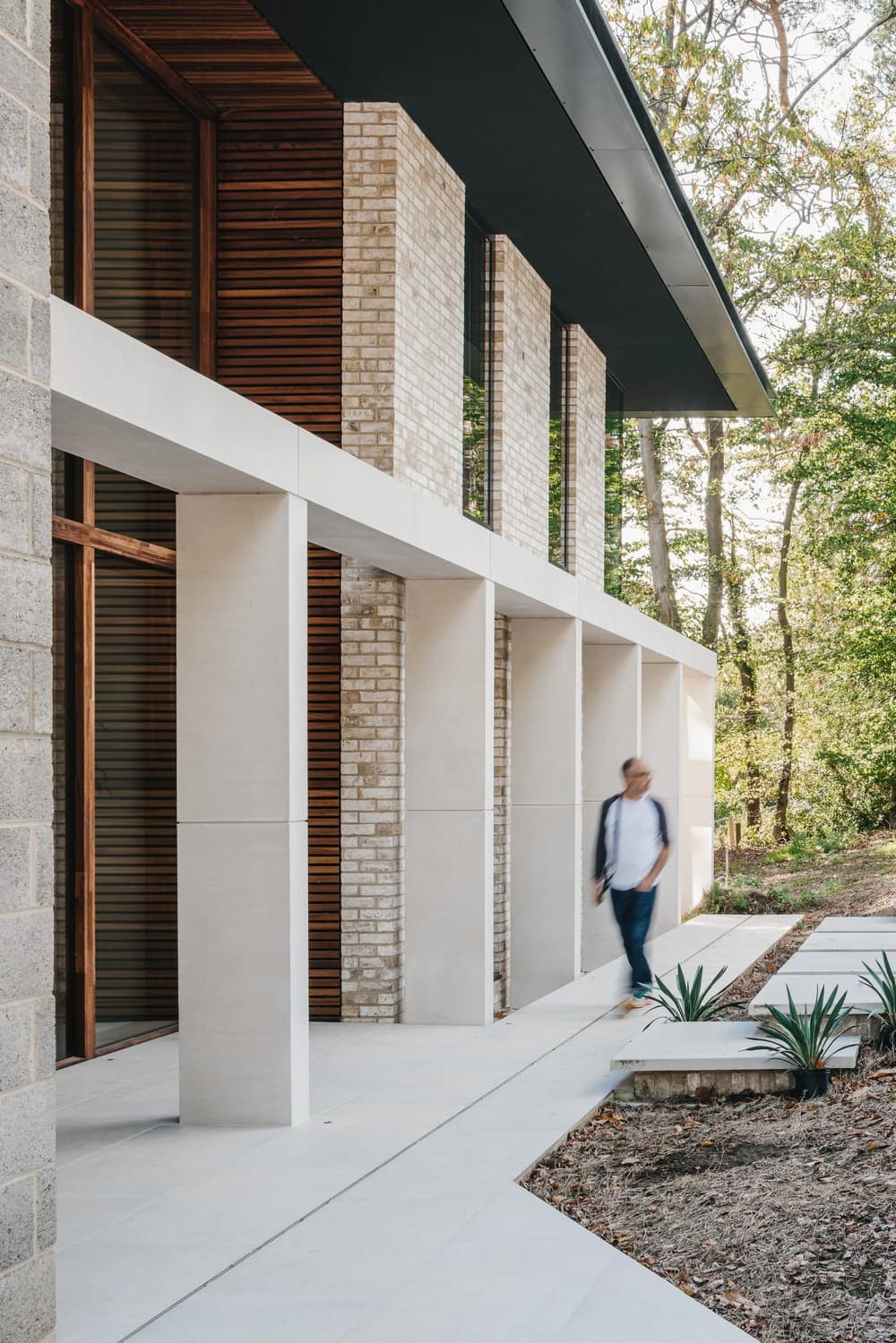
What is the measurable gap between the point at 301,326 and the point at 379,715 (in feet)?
9.35

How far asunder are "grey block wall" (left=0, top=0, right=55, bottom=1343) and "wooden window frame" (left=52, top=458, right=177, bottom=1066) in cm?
533

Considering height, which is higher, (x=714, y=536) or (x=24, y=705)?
(x=714, y=536)

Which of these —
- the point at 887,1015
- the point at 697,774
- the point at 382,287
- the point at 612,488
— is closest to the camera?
the point at 887,1015

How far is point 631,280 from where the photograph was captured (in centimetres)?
1466

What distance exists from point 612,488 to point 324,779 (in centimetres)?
858

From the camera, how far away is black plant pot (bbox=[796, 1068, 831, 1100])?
7688mm

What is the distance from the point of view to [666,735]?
18953 mm

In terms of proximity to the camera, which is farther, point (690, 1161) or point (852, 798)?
point (852, 798)

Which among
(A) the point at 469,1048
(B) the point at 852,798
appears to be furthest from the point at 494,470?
(B) the point at 852,798

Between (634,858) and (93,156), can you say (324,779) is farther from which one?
(93,156)

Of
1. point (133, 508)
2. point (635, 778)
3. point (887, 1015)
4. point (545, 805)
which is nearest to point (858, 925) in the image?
point (545, 805)

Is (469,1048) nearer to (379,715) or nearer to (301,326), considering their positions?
(379,715)

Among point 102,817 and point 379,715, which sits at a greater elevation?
point 379,715

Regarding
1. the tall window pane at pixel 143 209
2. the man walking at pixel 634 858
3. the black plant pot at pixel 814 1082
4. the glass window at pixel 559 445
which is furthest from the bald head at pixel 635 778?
the glass window at pixel 559 445
